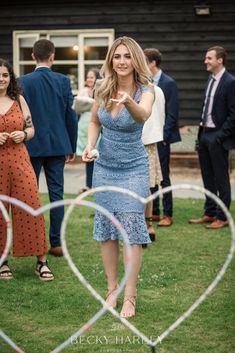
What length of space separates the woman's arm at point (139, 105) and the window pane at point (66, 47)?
10.8m

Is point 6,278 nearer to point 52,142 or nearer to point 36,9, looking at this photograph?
point 52,142

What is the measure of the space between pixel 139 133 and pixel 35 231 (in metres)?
1.41

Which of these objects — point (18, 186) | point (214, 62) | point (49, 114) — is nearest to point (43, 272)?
point (18, 186)

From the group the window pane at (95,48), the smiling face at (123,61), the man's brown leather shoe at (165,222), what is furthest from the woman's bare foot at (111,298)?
the window pane at (95,48)

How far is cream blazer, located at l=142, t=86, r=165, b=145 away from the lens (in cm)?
695

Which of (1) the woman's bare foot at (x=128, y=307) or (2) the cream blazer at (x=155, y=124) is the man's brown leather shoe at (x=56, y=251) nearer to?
(2) the cream blazer at (x=155, y=124)

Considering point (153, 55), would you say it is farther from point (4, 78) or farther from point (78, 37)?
point (78, 37)

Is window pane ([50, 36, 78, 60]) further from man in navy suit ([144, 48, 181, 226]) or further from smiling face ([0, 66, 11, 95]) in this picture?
smiling face ([0, 66, 11, 95])

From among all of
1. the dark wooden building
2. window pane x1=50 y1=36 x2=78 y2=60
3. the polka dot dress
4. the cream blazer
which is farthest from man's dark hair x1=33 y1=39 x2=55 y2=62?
window pane x1=50 y1=36 x2=78 y2=60

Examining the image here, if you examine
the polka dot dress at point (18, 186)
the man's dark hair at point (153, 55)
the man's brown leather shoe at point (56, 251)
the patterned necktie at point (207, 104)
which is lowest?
the man's brown leather shoe at point (56, 251)

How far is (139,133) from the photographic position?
15.7 ft

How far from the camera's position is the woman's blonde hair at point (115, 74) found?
4.67m

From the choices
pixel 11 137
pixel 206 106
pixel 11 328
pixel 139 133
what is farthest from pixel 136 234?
pixel 206 106

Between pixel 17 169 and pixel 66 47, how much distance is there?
10.2 metres
